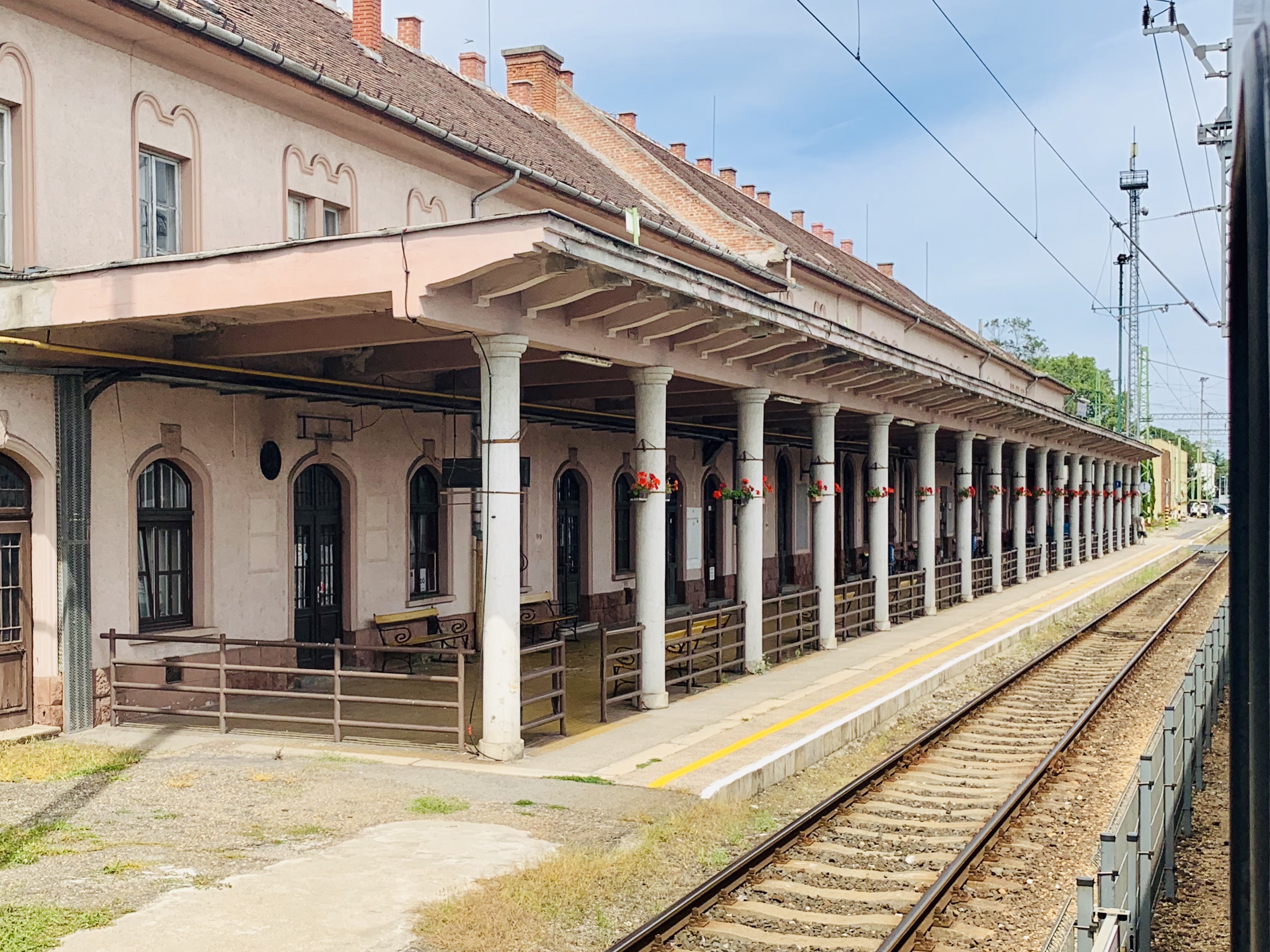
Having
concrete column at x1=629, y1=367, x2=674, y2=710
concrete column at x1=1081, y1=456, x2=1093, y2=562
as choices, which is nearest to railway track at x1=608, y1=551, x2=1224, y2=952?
concrete column at x1=629, y1=367, x2=674, y2=710

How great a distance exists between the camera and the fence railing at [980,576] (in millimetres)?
26578

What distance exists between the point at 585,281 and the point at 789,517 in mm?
21148

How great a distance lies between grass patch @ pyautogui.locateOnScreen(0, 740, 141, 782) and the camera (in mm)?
9297


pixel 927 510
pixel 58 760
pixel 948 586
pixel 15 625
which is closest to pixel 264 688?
A: pixel 15 625

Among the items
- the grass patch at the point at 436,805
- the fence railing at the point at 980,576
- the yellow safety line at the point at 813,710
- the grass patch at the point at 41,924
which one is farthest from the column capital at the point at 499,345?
the fence railing at the point at 980,576

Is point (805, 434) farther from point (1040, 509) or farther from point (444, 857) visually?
point (444, 857)

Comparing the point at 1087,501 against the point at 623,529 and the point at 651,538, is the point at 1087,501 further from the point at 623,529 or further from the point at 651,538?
the point at 651,538

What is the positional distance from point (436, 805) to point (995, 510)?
20197mm

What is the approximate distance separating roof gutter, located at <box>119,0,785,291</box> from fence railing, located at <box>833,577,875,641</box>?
20.7 feet

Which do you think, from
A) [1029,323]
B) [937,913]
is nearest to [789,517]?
[937,913]

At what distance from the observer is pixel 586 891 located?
683cm

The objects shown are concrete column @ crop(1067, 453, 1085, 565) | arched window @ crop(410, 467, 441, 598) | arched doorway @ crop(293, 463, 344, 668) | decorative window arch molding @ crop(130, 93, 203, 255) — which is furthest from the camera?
concrete column @ crop(1067, 453, 1085, 565)

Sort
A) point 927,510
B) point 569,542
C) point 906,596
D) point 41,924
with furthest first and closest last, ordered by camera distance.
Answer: point 906,596 < point 927,510 < point 569,542 < point 41,924

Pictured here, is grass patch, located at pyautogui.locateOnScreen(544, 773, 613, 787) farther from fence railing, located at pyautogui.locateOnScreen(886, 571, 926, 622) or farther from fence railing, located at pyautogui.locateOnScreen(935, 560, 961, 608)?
→ fence railing, located at pyautogui.locateOnScreen(935, 560, 961, 608)
